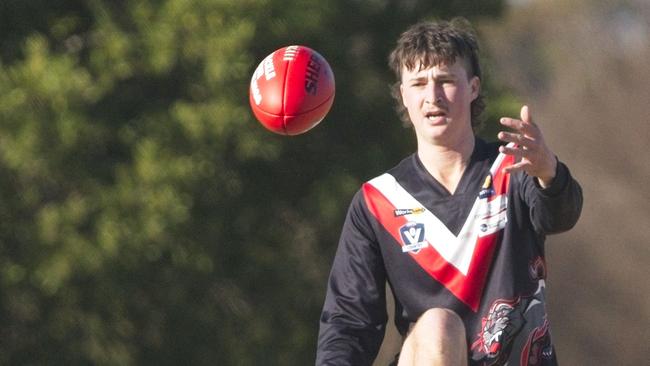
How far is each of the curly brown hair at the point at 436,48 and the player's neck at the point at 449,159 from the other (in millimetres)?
306

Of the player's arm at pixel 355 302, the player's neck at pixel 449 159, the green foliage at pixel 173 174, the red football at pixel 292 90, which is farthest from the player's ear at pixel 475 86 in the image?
the green foliage at pixel 173 174

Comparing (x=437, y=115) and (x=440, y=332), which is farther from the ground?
(x=437, y=115)

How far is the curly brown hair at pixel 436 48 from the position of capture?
6.82 meters

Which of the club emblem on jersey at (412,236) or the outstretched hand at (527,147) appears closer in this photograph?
the outstretched hand at (527,147)

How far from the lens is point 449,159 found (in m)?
6.90

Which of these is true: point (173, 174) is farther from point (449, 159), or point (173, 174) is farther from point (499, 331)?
point (499, 331)

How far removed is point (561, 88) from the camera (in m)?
29.0

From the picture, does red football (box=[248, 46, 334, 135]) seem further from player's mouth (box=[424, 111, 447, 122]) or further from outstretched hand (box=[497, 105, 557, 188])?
outstretched hand (box=[497, 105, 557, 188])

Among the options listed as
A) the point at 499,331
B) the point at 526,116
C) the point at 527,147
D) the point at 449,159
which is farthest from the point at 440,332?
the point at 449,159

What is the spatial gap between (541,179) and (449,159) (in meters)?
0.76

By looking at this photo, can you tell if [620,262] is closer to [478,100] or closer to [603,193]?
[603,193]

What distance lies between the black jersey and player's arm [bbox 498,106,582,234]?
31 millimetres

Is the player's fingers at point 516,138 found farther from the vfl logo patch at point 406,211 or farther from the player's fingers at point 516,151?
the vfl logo patch at point 406,211

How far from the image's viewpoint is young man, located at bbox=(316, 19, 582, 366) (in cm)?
665
